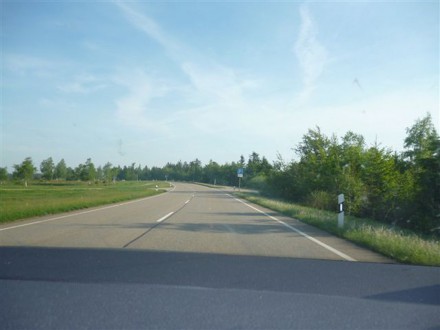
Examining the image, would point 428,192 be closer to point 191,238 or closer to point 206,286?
point 191,238

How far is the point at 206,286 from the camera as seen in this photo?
20.3 ft

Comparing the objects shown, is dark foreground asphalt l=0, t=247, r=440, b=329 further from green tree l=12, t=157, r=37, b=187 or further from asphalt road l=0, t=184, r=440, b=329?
green tree l=12, t=157, r=37, b=187

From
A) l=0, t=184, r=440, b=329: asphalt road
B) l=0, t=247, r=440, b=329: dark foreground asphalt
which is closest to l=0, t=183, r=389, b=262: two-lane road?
l=0, t=184, r=440, b=329: asphalt road

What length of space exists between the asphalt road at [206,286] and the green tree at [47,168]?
98860mm

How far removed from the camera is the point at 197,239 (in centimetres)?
1124

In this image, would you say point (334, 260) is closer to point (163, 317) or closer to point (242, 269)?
point (242, 269)

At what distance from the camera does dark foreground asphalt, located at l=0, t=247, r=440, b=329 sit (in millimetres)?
4781

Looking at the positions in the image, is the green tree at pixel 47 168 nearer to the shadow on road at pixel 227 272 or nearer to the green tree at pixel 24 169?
the green tree at pixel 24 169

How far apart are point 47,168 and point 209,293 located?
106 meters

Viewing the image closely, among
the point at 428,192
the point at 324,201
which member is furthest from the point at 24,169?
the point at 428,192

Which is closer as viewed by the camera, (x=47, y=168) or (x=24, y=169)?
(x=24, y=169)

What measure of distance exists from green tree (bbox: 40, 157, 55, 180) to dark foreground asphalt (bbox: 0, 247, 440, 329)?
101m

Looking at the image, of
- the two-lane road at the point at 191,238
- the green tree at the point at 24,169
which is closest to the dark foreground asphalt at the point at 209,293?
the two-lane road at the point at 191,238

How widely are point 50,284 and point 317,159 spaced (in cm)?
3070
